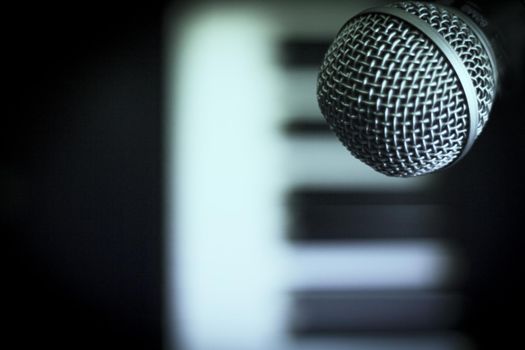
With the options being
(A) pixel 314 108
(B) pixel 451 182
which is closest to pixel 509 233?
(B) pixel 451 182

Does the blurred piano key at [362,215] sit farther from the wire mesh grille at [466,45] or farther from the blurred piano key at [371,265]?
the wire mesh grille at [466,45]

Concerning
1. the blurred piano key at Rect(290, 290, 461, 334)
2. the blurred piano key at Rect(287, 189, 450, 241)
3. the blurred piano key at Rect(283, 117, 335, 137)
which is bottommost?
the blurred piano key at Rect(290, 290, 461, 334)

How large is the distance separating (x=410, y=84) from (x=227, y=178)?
7.34 feet

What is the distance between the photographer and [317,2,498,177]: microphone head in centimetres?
66

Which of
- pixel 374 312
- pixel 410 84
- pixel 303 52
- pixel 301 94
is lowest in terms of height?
pixel 374 312

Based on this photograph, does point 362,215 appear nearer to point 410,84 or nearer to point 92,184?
point 92,184

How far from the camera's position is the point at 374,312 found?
2.92m

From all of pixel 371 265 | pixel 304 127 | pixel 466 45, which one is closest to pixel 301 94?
pixel 304 127

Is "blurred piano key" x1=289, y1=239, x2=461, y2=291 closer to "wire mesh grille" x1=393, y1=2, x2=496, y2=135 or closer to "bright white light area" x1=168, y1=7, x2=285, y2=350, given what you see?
"bright white light area" x1=168, y1=7, x2=285, y2=350

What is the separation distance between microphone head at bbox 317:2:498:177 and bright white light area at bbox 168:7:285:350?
2.18m

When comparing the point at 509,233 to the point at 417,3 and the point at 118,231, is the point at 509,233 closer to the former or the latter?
the point at 118,231

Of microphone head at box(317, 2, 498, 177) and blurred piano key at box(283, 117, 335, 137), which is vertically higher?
blurred piano key at box(283, 117, 335, 137)

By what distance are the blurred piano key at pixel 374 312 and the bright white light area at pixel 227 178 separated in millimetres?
110

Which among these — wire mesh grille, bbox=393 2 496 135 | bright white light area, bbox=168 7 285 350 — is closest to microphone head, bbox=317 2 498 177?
wire mesh grille, bbox=393 2 496 135
